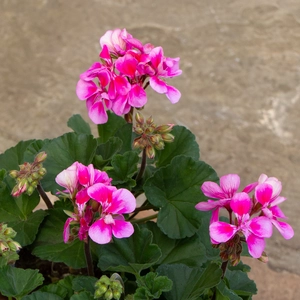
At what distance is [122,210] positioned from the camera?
63 centimetres

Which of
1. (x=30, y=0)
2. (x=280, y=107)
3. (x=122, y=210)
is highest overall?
(x=122, y=210)

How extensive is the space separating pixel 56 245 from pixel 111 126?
0.81ft

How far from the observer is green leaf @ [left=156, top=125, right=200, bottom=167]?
91cm

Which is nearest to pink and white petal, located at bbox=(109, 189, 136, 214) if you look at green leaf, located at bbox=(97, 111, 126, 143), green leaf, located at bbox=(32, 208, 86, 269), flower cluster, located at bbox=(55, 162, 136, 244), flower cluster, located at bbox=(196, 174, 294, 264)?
flower cluster, located at bbox=(55, 162, 136, 244)

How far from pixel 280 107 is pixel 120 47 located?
141cm

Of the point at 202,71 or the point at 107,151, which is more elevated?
the point at 107,151

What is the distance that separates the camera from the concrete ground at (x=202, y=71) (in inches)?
77.0

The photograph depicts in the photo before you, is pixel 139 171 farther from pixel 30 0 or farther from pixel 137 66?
pixel 30 0

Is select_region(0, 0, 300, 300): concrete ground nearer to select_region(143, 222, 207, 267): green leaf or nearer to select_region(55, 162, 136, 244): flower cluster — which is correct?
select_region(143, 222, 207, 267): green leaf

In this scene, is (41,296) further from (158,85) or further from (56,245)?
(158,85)

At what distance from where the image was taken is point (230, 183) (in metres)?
0.65

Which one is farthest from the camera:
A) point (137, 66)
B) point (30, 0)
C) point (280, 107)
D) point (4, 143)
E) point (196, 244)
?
point (30, 0)

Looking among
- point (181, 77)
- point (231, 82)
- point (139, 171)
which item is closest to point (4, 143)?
point (181, 77)

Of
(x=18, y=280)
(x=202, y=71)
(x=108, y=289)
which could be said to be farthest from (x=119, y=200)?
(x=202, y=71)
